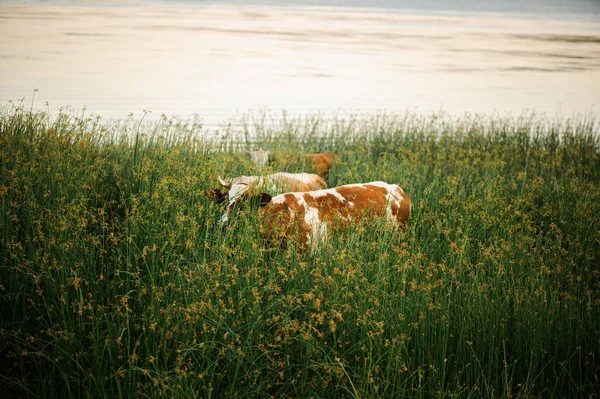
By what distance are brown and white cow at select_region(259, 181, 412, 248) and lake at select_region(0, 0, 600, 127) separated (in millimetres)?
2768

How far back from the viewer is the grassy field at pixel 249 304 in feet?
13.1

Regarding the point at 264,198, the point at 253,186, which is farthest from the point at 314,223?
the point at 253,186

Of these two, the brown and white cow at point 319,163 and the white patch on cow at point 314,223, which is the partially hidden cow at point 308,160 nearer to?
the brown and white cow at point 319,163

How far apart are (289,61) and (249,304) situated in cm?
2573

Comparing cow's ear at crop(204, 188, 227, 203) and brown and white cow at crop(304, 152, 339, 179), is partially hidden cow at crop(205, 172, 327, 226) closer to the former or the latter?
cow's ear at crop(204, 188, 227, 203)

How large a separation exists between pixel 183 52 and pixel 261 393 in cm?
2848

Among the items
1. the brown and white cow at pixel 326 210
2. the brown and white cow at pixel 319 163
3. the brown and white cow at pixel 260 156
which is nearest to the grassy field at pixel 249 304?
the brown and white cow at pixel 326 210

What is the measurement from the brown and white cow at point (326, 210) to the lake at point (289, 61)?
277 centimetres

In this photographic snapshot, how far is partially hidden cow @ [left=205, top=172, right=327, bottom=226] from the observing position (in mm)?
6082

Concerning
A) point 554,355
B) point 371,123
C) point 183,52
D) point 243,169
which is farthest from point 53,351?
point 183,52

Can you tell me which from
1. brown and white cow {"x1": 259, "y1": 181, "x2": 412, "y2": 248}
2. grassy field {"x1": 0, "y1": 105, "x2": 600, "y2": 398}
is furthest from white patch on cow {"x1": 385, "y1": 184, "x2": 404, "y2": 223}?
grassy field {"x1": 0, "y1": 105, "x2": 600, "y2": 398}

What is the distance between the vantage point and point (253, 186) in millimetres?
6062

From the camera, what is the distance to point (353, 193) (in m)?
6.57

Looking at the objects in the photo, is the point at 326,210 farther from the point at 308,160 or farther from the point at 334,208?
the point at 308,160
